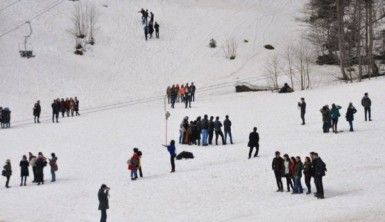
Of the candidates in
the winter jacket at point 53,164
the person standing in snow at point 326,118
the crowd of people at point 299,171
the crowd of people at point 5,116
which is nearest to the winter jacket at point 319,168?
the crowd of people at point 299,171

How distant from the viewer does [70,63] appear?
193 feet

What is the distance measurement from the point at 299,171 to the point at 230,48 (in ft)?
136

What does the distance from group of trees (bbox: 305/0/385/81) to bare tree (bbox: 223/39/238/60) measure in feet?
22.8

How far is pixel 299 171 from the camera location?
24188mm

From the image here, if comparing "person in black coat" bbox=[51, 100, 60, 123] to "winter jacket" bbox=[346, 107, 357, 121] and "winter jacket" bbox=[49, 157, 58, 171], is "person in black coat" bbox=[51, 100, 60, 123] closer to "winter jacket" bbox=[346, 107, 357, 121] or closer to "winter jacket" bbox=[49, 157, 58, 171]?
"winter jacket" bbox=[49, 157, 58, 171]

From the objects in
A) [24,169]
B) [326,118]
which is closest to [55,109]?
[24,169]

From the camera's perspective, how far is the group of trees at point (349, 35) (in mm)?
54312

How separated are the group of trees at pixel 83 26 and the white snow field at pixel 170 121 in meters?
0.75

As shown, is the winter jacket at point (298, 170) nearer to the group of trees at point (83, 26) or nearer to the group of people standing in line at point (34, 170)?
the group of people standing in line at point (34, 170)

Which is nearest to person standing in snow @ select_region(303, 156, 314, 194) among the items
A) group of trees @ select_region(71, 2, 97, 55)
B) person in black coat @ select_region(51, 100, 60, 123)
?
person in black coat @ select_region(51, 100, 60, 123)

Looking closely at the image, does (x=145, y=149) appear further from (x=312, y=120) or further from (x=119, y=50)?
(x=119, y=50)

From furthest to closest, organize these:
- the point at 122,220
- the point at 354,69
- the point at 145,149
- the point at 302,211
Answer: the point at 354,69 → the point at 145,149 → the point at 122,220 → the point at 302,211

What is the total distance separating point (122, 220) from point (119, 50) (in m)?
41.1

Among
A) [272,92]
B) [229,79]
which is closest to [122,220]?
[272,92]
